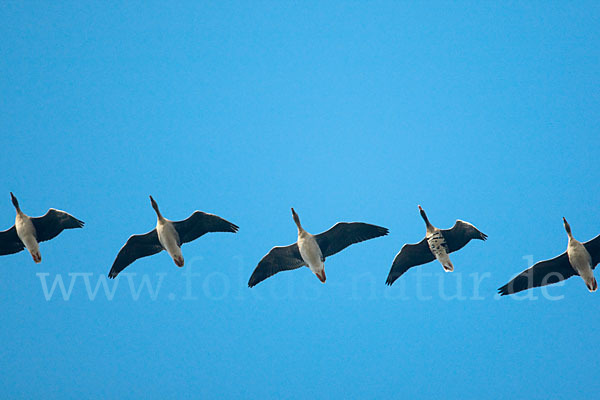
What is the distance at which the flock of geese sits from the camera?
31812 millimetres

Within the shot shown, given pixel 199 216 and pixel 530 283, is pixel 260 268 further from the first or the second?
pixel 530 283

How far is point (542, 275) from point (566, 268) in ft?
3.24

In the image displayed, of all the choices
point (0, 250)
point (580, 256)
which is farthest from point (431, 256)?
point (0, 250)

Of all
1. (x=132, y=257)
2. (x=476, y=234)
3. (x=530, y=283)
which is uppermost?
(x=132, y=257)

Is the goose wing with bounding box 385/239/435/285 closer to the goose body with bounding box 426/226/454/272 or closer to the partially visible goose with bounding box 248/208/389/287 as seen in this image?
the goose body with bounding box 426/226/454/272

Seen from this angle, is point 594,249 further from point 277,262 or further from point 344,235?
point 277,262

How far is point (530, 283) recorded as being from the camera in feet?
107

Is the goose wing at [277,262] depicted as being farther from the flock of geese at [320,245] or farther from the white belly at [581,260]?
the white belly at [581,260]

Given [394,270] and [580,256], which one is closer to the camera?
[580,256]

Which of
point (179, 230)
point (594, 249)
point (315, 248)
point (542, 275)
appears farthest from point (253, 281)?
point (594, 249)

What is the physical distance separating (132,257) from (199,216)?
4047mm

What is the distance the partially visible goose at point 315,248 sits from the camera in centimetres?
3238

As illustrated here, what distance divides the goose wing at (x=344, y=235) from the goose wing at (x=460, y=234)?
101 inches

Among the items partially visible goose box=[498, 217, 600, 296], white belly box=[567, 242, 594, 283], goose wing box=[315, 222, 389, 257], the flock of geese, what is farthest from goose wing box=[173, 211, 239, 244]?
white belly box=[567, 242, 594, 283]
